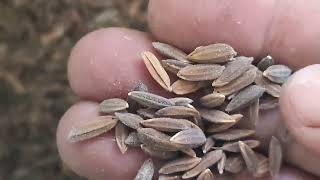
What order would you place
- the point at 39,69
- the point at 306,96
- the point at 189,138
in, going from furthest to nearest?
1. the point at 39,69
2. the point at 189,138
3. the point at 306,96

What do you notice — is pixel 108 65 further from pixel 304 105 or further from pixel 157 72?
pixel 304 105

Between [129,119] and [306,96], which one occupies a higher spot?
[306,96]

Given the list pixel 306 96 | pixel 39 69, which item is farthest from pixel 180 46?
pixel 39 69

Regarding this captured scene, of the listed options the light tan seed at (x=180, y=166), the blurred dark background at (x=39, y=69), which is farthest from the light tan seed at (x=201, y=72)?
the blurred dark background at (x=39, y=69)

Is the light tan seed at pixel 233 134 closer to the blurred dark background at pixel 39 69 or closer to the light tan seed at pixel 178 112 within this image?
the light tan seed at pixel 178 112

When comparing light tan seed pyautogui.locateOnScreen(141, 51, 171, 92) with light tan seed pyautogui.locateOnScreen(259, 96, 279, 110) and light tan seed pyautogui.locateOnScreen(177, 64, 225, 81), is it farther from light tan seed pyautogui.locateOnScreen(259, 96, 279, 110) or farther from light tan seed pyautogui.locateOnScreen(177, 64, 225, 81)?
light tan seed pyautogui.locateOnScreen(259, 96, 279, 110)

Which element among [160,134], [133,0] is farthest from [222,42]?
[133,0]

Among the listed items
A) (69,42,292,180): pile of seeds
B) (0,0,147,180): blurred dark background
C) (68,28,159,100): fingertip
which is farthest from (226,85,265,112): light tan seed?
(0,0,147,180): blurred dark background

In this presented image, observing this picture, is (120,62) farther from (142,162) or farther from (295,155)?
(295,155)
